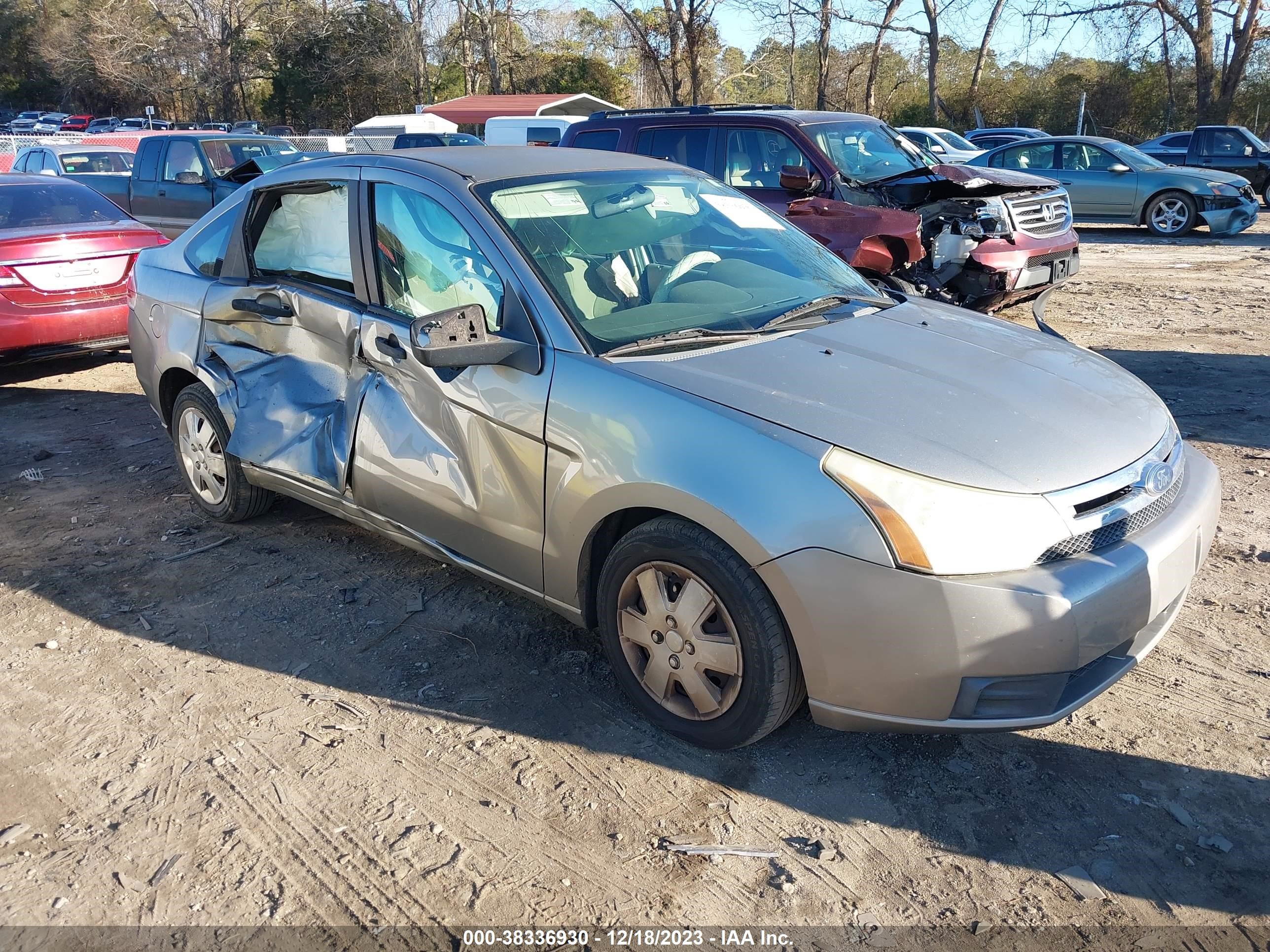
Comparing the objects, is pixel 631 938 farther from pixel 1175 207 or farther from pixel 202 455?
pixel 1175 207

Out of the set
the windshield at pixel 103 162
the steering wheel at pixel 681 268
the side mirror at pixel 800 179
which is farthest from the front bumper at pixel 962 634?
the windshield at pixel 103 162

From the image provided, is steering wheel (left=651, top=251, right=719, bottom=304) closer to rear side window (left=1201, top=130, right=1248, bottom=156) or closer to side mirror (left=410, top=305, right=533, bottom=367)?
side mirror (left=410, top=305, right=533, bottom=367)

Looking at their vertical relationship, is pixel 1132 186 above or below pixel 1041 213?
above

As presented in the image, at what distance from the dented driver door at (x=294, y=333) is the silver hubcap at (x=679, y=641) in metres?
1.47

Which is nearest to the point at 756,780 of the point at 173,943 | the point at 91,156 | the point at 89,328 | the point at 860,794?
the point at 860,794

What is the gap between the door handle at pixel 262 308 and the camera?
4.22m

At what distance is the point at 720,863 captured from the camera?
2.68 metres

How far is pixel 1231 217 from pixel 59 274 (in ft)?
50.5

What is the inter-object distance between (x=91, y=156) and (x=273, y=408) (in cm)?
1477

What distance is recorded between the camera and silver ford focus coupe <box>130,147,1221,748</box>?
2.62 metres

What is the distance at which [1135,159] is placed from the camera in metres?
15.9

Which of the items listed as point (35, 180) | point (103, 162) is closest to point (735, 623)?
point (35, 180)

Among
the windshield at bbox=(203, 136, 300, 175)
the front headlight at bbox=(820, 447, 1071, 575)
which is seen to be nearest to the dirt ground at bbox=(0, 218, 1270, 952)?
the front headlight at bbox=(820, 447, 1071, 575)

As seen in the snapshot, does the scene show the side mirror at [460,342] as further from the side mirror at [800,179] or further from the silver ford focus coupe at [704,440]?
the side mirror at [800,179]
